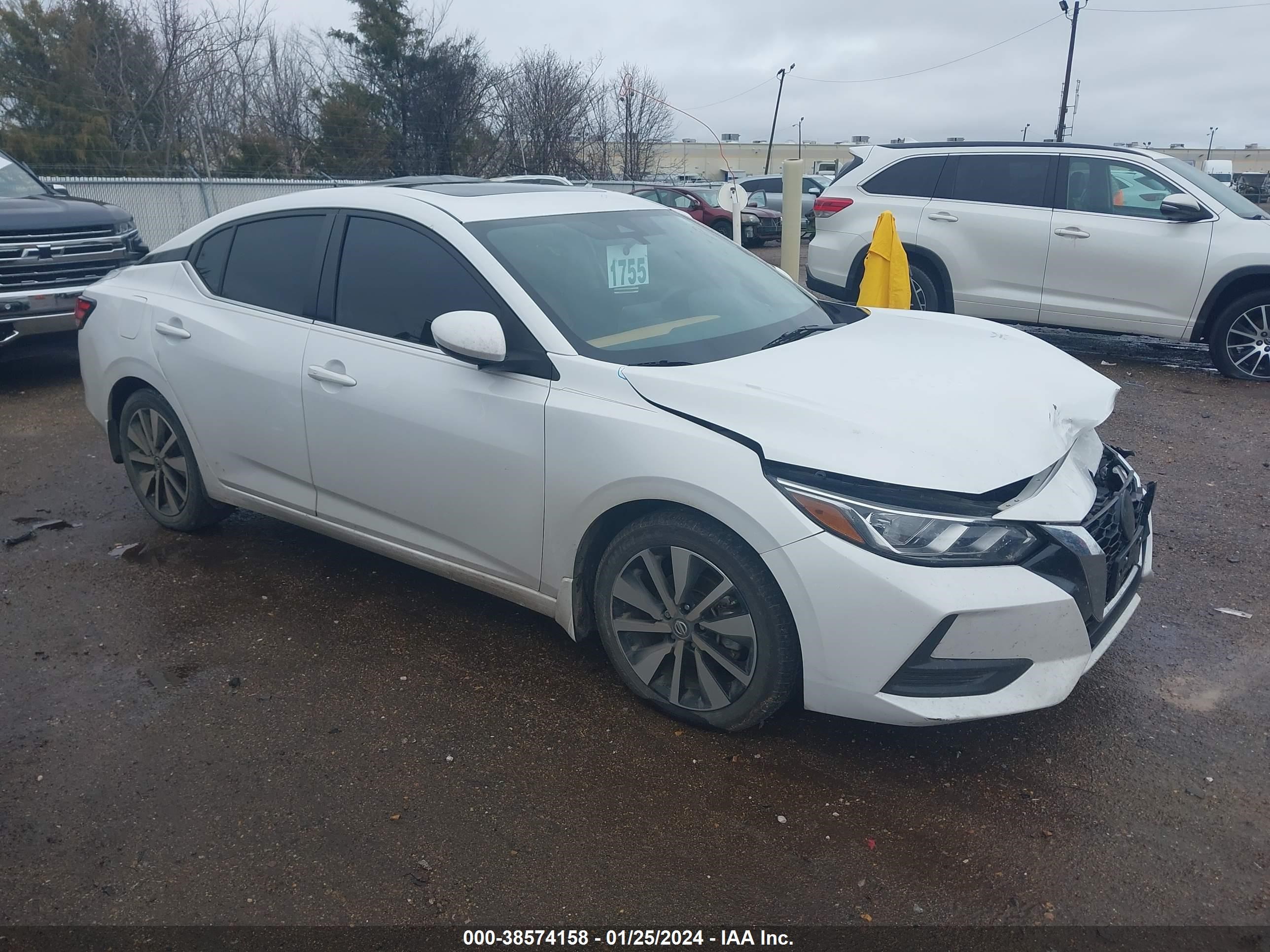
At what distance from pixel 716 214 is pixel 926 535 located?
2019 cm

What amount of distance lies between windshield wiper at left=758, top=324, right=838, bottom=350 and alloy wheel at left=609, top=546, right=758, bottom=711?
971 millimetres

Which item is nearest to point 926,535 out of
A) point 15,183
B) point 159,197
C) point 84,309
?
point 84,309

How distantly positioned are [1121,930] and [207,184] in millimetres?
16874

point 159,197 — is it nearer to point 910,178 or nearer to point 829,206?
point 829,206

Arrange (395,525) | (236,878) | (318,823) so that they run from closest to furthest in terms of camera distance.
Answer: (236,878) < (318,823) < (395,525)

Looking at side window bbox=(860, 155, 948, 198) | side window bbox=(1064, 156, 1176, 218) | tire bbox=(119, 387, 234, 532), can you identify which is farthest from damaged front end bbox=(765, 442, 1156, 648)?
side window bbox=(860, 155, 948, 198)

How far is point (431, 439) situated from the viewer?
12.2ft

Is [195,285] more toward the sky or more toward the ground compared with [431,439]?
more toward the sky

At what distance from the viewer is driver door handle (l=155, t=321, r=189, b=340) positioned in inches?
182

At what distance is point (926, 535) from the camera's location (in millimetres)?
2854

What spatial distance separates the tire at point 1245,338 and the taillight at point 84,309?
27.2ft

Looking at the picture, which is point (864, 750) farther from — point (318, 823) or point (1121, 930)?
point (318, 823)

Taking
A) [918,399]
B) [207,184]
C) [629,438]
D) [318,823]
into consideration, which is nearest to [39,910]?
[318,823]

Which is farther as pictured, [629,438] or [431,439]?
[431,439]
